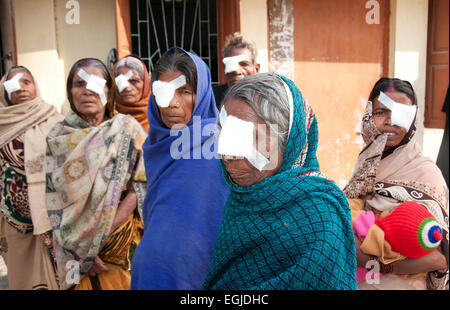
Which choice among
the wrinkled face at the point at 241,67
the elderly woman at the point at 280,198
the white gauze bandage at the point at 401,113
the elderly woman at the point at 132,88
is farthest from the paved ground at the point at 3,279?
the white gauze bandage at the point at 401,113

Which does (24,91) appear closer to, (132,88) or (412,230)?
(132,88)

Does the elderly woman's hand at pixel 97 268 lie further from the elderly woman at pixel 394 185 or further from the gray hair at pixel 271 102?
the gray hair at pixel 271 102

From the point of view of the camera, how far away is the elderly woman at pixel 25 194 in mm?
2568

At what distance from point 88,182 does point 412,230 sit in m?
1.71

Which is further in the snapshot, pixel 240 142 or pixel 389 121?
pixel 389 121

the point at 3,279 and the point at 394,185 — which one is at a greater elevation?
the point at 394,185

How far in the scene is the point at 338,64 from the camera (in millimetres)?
5090

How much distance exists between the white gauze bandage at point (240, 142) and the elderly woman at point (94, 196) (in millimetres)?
1261

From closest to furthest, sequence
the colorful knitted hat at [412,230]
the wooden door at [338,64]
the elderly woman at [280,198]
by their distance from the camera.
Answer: the elderly woman at [280,198] < the colorful knitted hat at [412,230] < the wooden door at [338,64]

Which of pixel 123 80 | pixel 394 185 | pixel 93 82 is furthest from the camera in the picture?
pixel 123 80

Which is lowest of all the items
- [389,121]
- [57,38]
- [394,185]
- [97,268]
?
[97,268]

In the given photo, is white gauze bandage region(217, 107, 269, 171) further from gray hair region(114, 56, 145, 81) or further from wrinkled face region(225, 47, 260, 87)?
gray hair region(114, 56, 145, 81)

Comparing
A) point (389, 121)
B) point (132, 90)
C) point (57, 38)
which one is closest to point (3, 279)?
point (132, 90)

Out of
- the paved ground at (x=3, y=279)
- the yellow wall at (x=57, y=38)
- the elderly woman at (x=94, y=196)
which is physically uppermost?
the yellow wall at (x=57, y=38)
